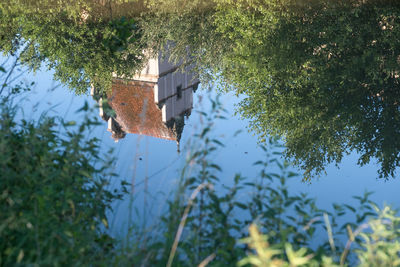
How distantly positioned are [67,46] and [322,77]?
32.6 ft

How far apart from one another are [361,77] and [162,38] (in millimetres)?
8715

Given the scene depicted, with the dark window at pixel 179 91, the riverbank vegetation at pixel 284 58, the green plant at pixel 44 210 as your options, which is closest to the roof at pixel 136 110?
the riverbank vegetation at pixel 284 58

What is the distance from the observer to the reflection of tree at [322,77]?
12.2 metres

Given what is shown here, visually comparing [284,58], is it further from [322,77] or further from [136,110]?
[136,110]

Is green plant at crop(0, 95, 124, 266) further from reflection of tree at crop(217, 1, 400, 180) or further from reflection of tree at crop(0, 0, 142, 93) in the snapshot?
reflection of tree at crop(0, 0, 142, 93)

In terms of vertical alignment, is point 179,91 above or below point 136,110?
above

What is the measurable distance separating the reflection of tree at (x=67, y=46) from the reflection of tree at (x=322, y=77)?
14.2 ft

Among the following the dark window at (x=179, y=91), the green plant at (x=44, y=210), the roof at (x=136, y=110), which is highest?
the dark window at (x=179, y=91)

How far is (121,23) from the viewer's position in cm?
680

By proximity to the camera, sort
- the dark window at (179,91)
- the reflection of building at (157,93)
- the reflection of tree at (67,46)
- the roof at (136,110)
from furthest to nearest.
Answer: the dark window at (179,91) → the reflection of tree at (67,46) → the reflection of building at (157,93) → the roof at (136,110)

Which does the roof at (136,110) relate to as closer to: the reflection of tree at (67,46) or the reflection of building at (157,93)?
the reflection of building at (157,93)

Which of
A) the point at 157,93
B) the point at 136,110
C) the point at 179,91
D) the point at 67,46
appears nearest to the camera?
the point at 136,110

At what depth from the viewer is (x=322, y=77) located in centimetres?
1493

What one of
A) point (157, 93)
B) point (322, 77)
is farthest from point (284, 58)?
point (157, 93)
